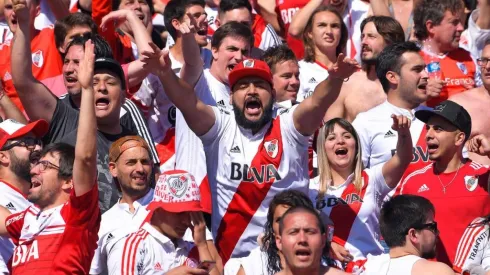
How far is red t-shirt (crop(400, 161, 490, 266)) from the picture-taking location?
9648 millimetres

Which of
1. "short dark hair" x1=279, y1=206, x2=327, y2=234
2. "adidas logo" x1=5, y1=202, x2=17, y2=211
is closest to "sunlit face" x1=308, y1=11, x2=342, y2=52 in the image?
"adidas logo" x1=5, y1=202, x2=17, y2=211

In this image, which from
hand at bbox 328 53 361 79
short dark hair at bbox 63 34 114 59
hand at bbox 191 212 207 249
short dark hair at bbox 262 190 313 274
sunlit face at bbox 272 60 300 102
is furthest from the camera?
sunlit face at bbox 272 60 300 102

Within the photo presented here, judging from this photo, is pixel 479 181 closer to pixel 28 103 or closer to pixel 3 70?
pixel 28 103

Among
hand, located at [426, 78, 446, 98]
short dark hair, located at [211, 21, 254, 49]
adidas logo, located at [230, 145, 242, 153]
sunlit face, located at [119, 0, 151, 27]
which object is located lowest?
adidas logo, located at [230, 145, 242, 153]

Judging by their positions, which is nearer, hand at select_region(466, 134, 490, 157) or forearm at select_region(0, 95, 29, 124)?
hand at select_region(466, 134, 490, 157)

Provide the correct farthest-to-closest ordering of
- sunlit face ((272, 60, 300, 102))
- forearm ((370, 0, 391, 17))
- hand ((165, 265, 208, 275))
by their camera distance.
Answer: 1. forearm ((370, 0, 391, 17))
2. sunlit face ((272, 60, 300, 102))
3. hand ((165, 265, 208, 275))

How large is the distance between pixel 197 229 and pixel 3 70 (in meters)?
3.94

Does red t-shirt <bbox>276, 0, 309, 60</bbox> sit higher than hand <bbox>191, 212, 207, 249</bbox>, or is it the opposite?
red t-shirt <bbox>276, 0, 309, 60</bbox>

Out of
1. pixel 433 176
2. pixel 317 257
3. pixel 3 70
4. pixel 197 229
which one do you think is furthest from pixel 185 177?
pixel 3 70

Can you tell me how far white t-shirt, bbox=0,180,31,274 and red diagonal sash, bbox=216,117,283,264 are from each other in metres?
1.42

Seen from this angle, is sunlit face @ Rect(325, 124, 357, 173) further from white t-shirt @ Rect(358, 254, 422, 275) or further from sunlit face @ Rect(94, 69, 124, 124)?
sunlit face @ Rect(94, 69, 124, 124)

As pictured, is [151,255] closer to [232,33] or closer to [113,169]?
[113,169]

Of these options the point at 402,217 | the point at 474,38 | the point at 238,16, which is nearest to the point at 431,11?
the point at 474,38

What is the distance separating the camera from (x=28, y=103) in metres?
9.98
